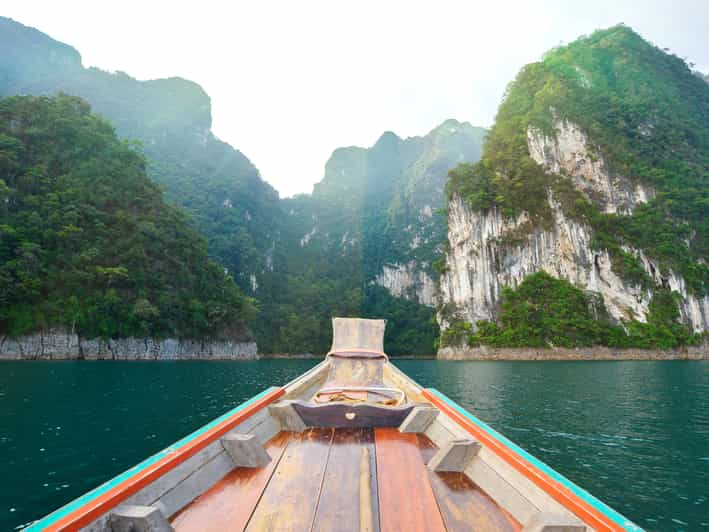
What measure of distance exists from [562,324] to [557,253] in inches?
417

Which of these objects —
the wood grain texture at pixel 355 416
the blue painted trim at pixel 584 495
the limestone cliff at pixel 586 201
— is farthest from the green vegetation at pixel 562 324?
the blue painted trim at pixel 584 495

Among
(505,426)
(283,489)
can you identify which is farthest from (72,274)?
(283,489)

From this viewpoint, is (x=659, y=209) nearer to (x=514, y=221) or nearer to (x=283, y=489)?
(x=514, y=221)

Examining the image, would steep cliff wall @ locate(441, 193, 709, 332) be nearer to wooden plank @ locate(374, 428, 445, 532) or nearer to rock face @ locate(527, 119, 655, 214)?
rock face @ locate(527, 119, 655, 214)

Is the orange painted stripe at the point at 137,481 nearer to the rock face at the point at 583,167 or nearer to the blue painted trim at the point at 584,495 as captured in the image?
the blue painted trim at the point at 584,495

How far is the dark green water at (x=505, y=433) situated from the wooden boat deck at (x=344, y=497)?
12.5ft

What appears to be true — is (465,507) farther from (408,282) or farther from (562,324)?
(408,282)

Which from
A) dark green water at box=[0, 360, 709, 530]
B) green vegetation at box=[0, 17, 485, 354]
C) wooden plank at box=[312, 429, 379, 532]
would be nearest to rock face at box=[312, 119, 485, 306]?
green vegetation at box=[0, 17, 485, 354]

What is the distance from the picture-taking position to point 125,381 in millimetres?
18656

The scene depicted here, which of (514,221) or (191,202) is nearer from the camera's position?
(514,221)

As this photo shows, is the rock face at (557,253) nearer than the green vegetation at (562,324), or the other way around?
the green vegetation at (562,324)

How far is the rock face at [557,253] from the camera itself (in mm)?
49719

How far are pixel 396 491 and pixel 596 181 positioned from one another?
6482 cm

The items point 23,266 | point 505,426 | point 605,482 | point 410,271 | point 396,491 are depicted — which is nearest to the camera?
point 396,491
